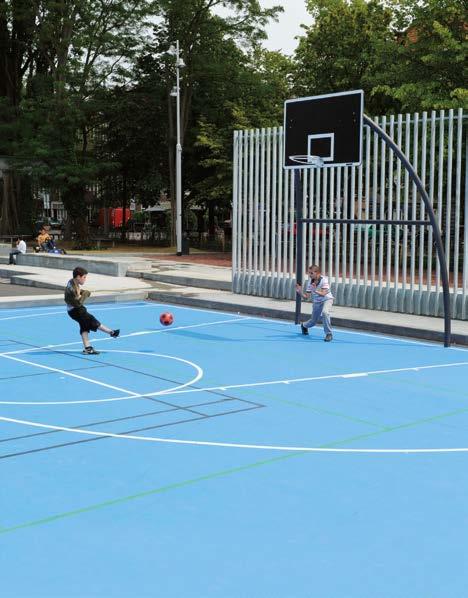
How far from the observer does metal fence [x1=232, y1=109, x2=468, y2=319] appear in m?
17.0

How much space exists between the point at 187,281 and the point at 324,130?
10057 millimetres

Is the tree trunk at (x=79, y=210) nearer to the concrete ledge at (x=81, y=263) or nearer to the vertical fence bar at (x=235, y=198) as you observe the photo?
the concrete ledge at (x=81, y=263)

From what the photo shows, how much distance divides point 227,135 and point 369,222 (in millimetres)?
27320

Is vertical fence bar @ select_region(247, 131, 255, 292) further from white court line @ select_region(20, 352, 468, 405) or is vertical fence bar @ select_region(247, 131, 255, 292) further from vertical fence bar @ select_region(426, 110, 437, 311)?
white court line @ select_region(20, 352, 468, 405)

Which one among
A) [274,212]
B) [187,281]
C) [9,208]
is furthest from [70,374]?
[9,208]

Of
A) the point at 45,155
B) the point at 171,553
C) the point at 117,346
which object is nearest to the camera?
the point at 171,553

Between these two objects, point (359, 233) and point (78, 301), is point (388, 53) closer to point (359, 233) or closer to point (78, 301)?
point (359, 233)

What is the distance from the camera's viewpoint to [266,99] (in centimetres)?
4453

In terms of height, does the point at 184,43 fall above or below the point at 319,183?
above

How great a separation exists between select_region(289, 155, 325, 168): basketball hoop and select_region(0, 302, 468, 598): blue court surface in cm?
535

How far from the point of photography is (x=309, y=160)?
16766mm

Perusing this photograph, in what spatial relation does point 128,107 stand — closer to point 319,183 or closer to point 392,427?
point 319,183

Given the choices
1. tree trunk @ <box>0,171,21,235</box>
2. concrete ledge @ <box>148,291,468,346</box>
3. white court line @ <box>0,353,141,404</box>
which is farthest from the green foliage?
tree trunk @ <box>0,171,21,235</box>


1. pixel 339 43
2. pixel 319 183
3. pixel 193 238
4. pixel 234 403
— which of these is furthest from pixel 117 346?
pixel 193 238
